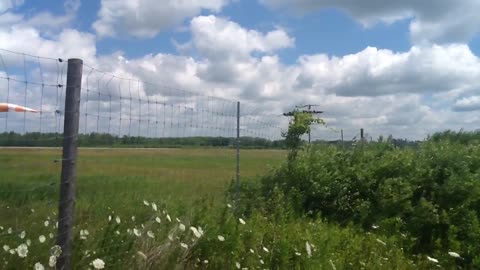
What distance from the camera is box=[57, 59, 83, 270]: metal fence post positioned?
15.2ft

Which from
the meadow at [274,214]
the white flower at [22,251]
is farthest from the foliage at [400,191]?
the white flower at [22,251]

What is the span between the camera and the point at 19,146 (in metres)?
5.32

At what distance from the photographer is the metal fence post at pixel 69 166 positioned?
4645 mm

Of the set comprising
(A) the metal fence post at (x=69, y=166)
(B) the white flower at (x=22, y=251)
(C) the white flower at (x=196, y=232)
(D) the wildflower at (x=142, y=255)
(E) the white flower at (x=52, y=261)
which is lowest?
(D) the wildflower at (x=142, y=255)

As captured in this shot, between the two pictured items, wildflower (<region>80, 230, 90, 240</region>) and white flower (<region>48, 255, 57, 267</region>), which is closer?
white flower (<region>48, 255, 57, 267</region>)

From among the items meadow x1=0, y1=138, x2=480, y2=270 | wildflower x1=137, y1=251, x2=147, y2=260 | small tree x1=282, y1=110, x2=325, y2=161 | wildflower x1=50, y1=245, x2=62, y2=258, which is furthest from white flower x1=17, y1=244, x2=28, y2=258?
small tree x1=282, y1=110, x2=325, y2=161

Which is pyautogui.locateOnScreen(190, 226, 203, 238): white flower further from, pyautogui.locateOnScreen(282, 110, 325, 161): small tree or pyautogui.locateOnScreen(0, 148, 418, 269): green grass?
pyautogui.locateOnScreen(282, 110, 325, 161): small tree

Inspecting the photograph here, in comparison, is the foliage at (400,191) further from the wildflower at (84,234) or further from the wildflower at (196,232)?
the wildflower at (84,234)

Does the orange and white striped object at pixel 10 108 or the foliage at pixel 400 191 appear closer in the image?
the orange and white striped object at pixel 10 108

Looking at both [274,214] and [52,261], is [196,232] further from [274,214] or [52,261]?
[274,214]

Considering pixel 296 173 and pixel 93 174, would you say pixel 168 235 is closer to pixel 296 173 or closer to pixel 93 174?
pixel 296 173

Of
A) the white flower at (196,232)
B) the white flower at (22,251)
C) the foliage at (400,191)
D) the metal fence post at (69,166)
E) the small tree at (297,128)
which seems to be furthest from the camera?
the small tree at (297,128)

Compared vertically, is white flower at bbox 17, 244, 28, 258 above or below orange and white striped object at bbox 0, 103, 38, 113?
below

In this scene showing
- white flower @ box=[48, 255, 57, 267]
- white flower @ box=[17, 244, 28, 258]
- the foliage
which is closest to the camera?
white flower @ box=[48, 255, 57, 267]
